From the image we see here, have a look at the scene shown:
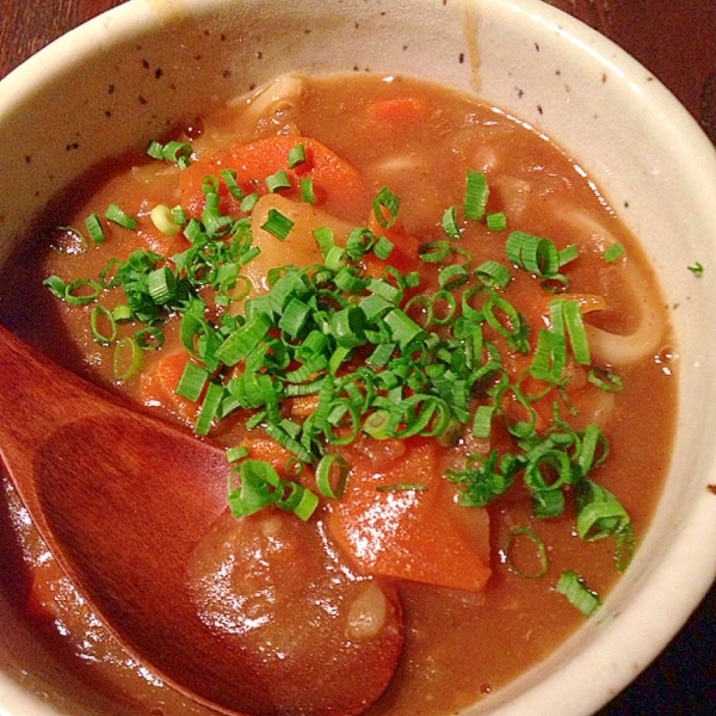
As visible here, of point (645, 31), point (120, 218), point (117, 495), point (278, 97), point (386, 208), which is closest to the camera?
point (117, 495)

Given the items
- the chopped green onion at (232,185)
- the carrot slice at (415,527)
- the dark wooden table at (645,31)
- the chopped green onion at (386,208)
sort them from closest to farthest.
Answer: the carrot slice at (415,527) → the chopped green onion at (386,208) → the chopped green onion at (232,185) → the dark wooden table at (645,31)

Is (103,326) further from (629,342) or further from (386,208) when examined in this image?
(629,342)

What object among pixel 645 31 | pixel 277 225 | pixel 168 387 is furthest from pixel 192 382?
pixel 645 31

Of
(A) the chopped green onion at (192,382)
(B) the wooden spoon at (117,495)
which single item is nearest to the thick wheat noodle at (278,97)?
(A) the chopped green onion at (192,382)

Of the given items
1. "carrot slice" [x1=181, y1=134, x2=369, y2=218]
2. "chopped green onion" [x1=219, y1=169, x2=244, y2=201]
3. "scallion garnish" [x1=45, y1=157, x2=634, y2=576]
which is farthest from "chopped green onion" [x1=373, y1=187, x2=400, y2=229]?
"chopped green onion" [x1=219, y1=169, x2=244, y2=201]

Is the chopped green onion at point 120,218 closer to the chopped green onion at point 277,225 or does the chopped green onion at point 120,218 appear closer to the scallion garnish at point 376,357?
the scallion garnish at point 376,357

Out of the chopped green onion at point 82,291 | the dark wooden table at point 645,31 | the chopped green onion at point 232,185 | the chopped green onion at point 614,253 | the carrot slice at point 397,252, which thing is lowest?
the chopped green onion at point 82,291
